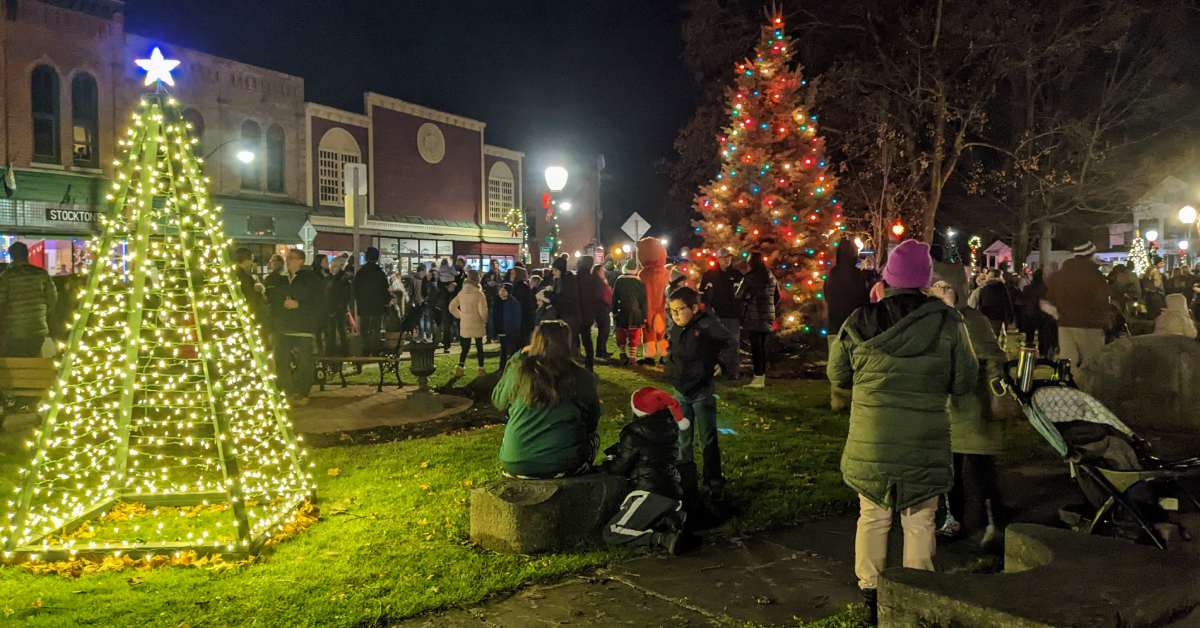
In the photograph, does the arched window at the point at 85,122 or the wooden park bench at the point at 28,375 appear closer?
the wooden park bench at the point at 28,375

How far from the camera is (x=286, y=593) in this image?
5043 mm

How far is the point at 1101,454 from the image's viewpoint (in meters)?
4.99

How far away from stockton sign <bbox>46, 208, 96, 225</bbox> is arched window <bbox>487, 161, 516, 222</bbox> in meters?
20.8

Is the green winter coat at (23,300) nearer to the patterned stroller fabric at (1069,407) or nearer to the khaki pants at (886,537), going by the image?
the khaki pants at (886,537)

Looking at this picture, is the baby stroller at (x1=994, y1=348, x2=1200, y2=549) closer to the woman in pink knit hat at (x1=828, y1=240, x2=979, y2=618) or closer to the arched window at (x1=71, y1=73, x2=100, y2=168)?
the woman in pink knit hat at (x1=828, y1=240, x2=979, y2=618)

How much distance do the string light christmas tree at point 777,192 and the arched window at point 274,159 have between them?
1922 cm

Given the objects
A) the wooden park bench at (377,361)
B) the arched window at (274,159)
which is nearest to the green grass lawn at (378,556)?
the wooden park bench at (377,361)

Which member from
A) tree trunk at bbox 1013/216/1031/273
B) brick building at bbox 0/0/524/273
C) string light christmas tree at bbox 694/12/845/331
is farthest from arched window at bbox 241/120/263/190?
tree trunk at bbox 1013/216/1031/273

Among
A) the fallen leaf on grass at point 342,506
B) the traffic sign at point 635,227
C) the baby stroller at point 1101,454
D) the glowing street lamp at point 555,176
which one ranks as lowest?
the fallen leaf on grass at point 342,506

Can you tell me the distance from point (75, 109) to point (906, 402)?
27.4 m

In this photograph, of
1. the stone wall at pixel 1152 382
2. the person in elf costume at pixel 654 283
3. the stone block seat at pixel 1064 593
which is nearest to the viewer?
the stone block seat at pixel 1064 593

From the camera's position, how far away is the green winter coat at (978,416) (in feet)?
18.6

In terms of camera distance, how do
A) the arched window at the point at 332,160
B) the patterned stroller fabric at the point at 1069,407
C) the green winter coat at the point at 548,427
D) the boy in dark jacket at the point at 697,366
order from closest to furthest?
1. the patterned stroller fabric at the point at 1069,407
2. the green winter coat at the point at 548,427
3. the boy in dark jacket at the point at 697,366
4. the arched window at the point at 332,160

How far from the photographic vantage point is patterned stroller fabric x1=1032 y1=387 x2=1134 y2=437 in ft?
16.5
